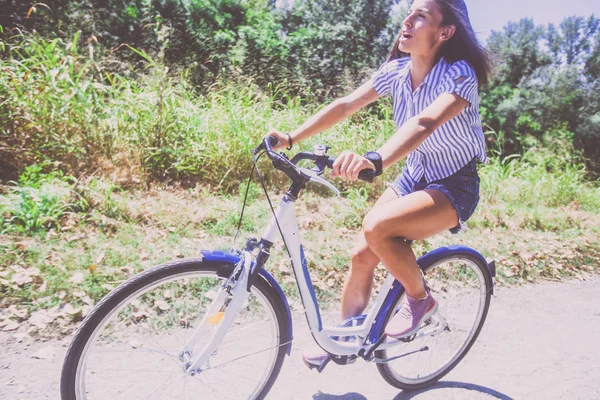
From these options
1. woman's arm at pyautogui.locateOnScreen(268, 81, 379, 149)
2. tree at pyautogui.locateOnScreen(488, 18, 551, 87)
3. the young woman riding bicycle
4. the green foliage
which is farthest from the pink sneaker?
tree at pyautogui.locateOnScreen(488, 18, 551, 87)

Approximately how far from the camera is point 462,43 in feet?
7.11

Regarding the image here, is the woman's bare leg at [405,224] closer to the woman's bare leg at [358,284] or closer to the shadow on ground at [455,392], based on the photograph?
the woman's bare leg at [358,284]

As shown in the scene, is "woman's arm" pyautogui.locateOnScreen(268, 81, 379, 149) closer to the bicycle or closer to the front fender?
the bicycle

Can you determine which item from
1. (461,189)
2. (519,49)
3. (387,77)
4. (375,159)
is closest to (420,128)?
(375,159)

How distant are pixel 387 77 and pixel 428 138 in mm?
467

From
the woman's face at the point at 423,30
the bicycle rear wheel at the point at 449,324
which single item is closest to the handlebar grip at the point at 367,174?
the woman's face at the point at 423,30

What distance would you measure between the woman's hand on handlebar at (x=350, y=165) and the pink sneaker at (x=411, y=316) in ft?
3.12

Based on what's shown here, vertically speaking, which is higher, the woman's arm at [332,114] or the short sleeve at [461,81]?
the short sleeve at [461,81]

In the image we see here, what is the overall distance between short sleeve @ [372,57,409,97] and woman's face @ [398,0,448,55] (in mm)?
230

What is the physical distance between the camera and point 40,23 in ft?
26.7

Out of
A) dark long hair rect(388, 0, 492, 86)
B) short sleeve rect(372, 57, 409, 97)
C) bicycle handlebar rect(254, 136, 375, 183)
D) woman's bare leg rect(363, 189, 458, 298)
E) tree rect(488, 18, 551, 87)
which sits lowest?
woman's bare leg rect(363, 189, 458, 298)

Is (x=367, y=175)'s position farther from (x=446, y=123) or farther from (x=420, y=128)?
(x=446, y=123)

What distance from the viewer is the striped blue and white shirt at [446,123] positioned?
203 cm

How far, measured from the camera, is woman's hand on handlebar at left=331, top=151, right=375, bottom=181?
1708 millimetres
